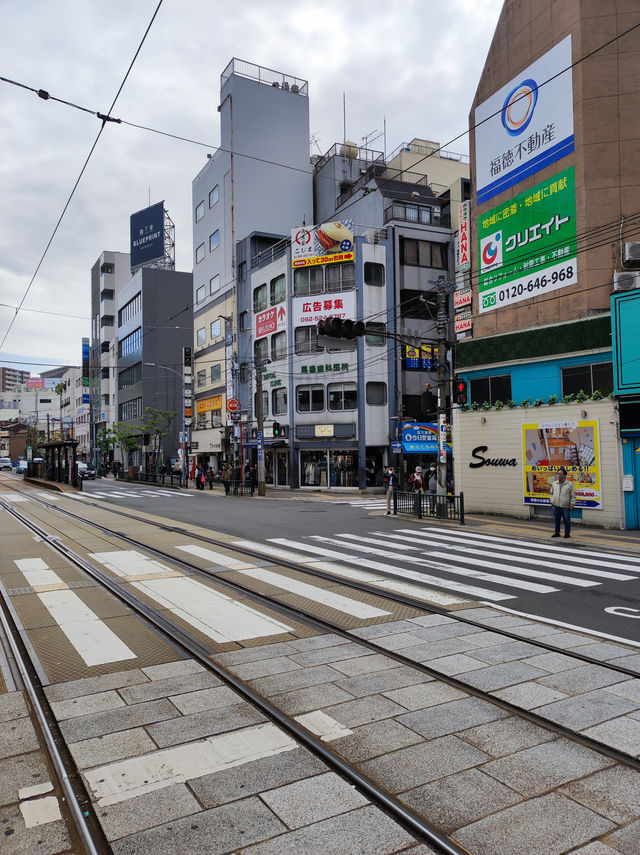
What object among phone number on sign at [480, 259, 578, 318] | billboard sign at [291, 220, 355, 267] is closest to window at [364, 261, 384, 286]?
billboard sign at [291, 220, 355, 267]

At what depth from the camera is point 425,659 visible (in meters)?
6.71

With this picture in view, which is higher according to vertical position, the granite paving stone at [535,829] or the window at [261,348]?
the window at [261,348]

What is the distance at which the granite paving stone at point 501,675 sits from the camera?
5.97 metres

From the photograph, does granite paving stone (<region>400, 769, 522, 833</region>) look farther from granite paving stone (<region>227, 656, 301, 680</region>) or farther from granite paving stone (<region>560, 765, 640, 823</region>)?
granite paving stone (<region>227, 656, 301, 680</region>)

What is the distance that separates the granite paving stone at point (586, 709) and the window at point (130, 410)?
72.5m

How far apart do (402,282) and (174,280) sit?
129 feet

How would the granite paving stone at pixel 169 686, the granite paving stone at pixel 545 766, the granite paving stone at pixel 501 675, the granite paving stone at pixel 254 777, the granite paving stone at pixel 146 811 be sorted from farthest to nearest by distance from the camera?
the granite paving stone at pixel 501 675
the granite paving stone at pixel 169 686
the granite paving stone at pixel 545 766
the granite paving stone at pixel 254 777
the granite paving stone at pixel 146 811

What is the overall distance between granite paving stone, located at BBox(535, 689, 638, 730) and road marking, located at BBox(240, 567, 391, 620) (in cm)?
331

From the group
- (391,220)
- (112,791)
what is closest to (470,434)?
(112,791)

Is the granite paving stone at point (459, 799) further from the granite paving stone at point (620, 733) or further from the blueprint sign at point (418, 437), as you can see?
the blueprint sign at point (418, 437)

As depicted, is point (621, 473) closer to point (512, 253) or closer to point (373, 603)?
point (512, 253)

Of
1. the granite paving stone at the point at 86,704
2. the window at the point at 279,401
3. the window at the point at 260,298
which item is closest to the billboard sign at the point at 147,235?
the window at the point at 260,298

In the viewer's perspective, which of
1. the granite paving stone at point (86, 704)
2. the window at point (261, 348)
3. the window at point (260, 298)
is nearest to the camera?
the granite paving stone at point (86, 704)

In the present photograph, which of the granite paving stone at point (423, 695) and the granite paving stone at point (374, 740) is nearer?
the granite paving stone at point (374, 740)
